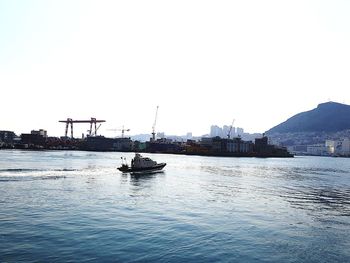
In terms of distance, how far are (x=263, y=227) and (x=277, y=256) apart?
7736mm

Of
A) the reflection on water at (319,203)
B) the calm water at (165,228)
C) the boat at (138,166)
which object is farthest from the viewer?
the boat at (138,166)

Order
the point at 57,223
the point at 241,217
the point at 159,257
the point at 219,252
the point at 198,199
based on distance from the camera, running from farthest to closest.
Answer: the point at 198,199
the point at 241,217
the point at 57,223
the point at 219,252
the point at 159,257

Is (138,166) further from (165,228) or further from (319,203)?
(165,228)

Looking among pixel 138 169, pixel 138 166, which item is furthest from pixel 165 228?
pixel 138 166

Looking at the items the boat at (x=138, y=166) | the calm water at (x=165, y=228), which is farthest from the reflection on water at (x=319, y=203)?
the boat at (x=138, y=166)

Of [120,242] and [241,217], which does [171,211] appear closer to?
[241,217]

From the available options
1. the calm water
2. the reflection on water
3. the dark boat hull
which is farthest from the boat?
the reflection on water

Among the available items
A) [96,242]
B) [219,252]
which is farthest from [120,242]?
[219,252]

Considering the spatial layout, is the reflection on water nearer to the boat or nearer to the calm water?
the calm water

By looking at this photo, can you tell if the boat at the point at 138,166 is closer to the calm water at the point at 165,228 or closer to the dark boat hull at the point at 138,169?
the dark boat hull at the point at 138,169

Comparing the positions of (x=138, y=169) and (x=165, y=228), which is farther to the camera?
(x=138, y=169)

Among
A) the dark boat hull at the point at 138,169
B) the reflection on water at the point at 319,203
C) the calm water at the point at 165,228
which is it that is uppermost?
the dark boat hull at the point at 138,169

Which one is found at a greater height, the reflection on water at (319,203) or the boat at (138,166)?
the boat at (138,166)

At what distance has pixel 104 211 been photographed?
33.8m
